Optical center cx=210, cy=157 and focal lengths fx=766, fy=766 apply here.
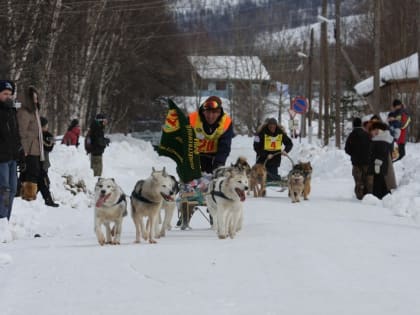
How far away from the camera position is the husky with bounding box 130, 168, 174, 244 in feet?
28.1

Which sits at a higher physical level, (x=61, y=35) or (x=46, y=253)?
(x=61, y=35)

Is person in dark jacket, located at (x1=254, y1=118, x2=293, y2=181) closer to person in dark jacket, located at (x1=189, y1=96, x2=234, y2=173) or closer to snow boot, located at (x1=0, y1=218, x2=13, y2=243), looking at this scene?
person in dark jacket, located at (x1=189, y1=96, x2=234, y2=173)

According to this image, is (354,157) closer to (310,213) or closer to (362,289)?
(310,213)

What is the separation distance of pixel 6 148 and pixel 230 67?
65.3m

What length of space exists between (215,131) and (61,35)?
20016 millimetres

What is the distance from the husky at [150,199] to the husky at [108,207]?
0.20 meters

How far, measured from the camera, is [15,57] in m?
22.2

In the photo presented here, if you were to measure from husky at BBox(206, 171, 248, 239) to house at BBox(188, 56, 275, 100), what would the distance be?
56164mm

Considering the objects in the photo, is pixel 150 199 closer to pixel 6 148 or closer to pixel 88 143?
pixel 6 148

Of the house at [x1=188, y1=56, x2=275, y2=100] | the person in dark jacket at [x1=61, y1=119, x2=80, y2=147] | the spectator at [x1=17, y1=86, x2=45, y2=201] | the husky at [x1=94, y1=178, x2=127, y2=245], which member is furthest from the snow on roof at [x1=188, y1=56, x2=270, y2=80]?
the husky at [x1=94, y1=178, x2=127, y2=245]

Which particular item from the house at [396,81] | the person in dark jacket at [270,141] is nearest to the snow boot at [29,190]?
the person in dark jacket at [270,141]

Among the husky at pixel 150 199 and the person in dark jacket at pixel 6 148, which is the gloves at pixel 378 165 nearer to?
the husky at pixel 150 199

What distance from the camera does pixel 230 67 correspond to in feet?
242

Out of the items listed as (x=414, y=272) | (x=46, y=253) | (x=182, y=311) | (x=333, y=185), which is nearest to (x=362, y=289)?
(x=414, y=272)
